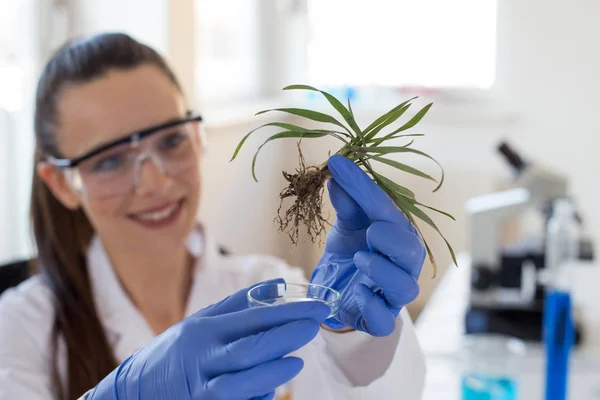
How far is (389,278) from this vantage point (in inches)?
27.9

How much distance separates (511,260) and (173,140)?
0.94 m

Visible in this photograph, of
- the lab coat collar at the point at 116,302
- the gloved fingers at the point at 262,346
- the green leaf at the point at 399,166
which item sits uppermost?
the green leaf at the point at 399,166

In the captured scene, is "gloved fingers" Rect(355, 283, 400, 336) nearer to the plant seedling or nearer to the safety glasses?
the plant seedling

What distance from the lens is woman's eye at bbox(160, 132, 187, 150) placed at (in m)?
1.21

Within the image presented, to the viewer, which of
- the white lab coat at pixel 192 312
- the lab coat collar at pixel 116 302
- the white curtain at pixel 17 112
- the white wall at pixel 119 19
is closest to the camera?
the white lab coat at pixel 192 312

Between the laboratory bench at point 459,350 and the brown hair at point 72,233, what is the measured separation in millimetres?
605

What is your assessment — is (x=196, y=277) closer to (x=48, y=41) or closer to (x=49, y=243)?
(x=49, y=243)

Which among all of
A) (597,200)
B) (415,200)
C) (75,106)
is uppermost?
(75,106)

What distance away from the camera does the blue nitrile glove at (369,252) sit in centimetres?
68

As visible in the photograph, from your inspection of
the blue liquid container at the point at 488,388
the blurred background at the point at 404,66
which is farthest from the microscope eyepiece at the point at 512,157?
the blurred background at the point at 404,66

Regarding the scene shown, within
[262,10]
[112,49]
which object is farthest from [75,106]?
[262,10]

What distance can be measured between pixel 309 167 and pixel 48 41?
1.76 m

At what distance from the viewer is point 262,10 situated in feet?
10.2

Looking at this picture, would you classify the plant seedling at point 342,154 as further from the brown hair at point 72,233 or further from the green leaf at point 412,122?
the brown hair at point 72,233
